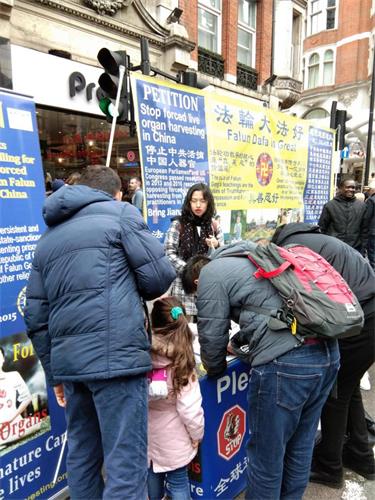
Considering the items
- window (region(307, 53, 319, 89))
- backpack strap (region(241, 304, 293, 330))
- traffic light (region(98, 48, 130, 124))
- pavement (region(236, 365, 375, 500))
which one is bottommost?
pavement (region(236, 365, 375, 500))

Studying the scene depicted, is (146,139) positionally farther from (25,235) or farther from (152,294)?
(152,294)

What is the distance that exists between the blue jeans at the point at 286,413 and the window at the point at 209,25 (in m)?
9.43

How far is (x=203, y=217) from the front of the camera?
11.7ft

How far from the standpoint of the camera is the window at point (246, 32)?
34.4ft

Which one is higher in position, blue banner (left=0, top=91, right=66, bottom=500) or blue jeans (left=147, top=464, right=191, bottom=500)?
blue banner (left=0, top=91, right=66, bottom=500)

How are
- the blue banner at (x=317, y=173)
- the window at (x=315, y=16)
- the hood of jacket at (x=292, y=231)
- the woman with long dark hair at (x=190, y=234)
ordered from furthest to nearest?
the window at (x=315, y=16) < the blue banner at (x=317, y=173) < the woman with long dark hair at (x=190, y=234) < the hood of jacket at (x=292, y=231)

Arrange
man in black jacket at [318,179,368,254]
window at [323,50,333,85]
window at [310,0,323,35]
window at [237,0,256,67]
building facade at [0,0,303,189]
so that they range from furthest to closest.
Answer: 1. window at [310,0,323,35]
2. window at [323,50,333,85]
3. window at [237,0,256,67]
4. building facade at [0,0,303,189]
5. man in black jacket at [318,179,368,254]

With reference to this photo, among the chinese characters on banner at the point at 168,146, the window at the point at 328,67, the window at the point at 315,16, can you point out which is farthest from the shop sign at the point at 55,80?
the window at the point at 315,16

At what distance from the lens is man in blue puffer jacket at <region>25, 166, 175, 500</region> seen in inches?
65.8

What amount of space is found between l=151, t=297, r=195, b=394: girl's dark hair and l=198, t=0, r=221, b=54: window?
9098 millimetres

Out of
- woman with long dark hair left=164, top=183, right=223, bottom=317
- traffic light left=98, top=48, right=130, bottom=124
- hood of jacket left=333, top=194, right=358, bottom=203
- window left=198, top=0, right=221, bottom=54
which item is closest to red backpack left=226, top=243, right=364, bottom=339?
woman with long dark hair left=164, top=183, right=223, bottom=317

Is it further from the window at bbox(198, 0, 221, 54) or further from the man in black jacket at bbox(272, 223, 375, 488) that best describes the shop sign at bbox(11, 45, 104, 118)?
the man in black jacket at bbox(272, 223, 375, 488)

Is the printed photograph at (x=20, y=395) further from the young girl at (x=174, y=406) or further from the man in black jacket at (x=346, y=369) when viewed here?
the man in black jacket at (x=346, y=369)

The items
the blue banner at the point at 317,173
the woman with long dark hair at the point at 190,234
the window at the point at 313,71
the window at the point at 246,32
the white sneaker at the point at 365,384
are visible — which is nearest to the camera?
the woman with long dark hair at the point at 190,234
